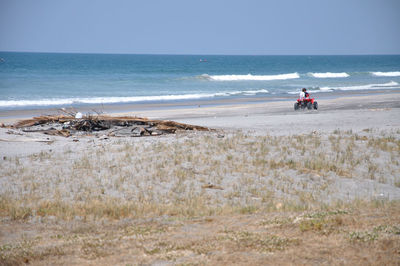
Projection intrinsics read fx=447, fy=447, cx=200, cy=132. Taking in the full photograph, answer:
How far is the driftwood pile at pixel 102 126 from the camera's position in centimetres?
1567

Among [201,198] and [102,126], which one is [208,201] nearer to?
[201,198]

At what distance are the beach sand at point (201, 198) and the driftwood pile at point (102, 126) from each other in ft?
2.88

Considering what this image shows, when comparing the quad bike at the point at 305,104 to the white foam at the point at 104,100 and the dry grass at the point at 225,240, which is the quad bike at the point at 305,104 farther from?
the dry grass at the point at 225,240

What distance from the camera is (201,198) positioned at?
859 cm

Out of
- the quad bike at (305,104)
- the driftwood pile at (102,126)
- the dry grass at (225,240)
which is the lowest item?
the dry grass at (225,240)

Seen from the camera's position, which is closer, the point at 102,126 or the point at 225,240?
the point at 225,240

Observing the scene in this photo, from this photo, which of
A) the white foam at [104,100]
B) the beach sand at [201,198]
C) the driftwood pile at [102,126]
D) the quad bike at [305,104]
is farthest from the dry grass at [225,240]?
the white foam at [104,100]

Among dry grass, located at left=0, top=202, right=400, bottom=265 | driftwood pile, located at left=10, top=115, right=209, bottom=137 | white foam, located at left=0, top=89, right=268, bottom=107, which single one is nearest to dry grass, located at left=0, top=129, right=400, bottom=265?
dry grass, located at left=0, top=202, right=400, bottom=265

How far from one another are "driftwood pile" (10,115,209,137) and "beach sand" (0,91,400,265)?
0.88m

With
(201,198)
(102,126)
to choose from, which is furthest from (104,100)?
(201,198)

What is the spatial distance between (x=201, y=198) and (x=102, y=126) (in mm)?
8582

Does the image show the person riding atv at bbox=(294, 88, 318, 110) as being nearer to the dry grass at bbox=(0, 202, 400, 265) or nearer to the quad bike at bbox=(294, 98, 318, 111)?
the quad bike at bbox=(294, 98, 318, 111)

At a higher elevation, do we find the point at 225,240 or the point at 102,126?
the point at 102,126

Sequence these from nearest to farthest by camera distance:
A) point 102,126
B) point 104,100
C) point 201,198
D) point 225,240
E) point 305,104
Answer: point 225,240
point 201,198
point 102,126
point 305,104
point 104,100
